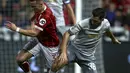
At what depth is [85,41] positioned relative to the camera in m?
9.59

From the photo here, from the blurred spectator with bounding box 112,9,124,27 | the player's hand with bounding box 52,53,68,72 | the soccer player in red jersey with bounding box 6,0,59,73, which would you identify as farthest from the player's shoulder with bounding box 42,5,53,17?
the blurred spectator with bounding box 112,9,124,27

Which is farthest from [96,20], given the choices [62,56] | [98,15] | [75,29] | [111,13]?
[111,13]

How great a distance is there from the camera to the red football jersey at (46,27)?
920 centimetres

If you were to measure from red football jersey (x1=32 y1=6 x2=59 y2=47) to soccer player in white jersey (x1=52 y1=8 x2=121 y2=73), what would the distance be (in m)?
0.36

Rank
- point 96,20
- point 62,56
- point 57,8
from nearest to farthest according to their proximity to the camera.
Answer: point 62,56 < point 96,20 < point 57,8

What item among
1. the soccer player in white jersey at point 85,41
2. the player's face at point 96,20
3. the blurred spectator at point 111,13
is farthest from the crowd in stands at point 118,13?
the player's face at point 96,20

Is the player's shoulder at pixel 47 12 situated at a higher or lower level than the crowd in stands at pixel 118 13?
higher

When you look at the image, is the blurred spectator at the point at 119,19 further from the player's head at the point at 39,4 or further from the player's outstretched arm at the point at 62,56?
the player's head at the point at 39,4

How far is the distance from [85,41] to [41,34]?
800mm

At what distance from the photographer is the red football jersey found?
9.20 meters

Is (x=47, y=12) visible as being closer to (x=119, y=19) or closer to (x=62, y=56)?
(x=62, y=56)

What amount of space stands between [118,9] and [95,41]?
5.53 metres

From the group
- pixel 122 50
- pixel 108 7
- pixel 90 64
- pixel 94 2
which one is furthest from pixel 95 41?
pixel 108 7

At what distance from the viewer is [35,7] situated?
9.25 meters
